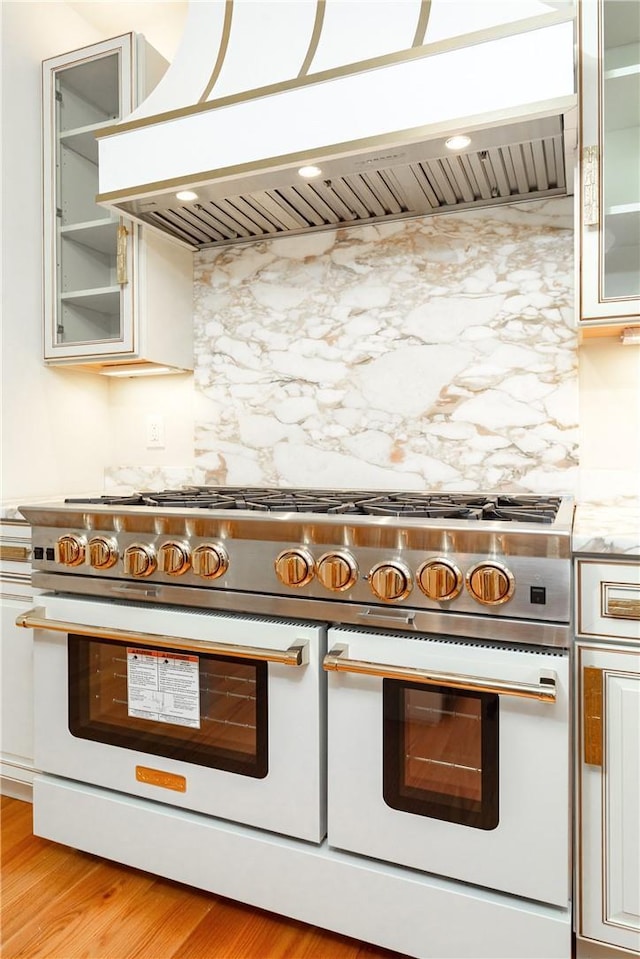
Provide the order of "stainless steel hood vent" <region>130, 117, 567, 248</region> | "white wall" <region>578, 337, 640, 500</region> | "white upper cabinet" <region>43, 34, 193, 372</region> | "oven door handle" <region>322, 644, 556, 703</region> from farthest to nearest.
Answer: "white upper cabinet" <region>43, 34, 193, 372</region> < "white wall" <region>578, 337, 640, 500</region> < "stainless steel hood vent" <region>130, 117, 567, 248</region> < "oven door handle" <region>322, 644, 556, 703</region>

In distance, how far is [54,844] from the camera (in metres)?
1.58

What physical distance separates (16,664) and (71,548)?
56cm

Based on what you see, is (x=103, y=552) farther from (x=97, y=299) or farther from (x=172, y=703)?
(x=97, y=299)

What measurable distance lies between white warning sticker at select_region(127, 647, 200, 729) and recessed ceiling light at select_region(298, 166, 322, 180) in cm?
121

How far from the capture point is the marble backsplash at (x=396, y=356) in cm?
172

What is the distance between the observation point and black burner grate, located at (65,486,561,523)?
1.23 m

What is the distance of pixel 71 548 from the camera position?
1443mm

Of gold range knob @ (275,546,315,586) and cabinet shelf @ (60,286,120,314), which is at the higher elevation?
cabinet shelf @ (60,286,120,314)

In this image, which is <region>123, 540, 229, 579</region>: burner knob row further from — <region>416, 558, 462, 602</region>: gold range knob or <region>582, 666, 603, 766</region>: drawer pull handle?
<region>582, 666, 603, 766</region>: drawer pull handle

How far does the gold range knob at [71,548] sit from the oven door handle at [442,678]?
67cm

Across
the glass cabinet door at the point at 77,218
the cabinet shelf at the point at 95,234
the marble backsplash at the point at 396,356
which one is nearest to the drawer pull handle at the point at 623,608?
the marble backsplash at the point at 396,356

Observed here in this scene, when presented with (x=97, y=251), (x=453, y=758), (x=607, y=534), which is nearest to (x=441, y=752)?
(x=453, y=758)

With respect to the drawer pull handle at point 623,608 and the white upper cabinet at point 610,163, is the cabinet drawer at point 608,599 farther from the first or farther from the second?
the white upper cabinet at point 610,163

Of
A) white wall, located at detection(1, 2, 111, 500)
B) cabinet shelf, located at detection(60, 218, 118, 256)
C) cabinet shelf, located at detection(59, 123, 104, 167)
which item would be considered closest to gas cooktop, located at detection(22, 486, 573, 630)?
white wall, located at detection(1, 2, 111, 500)
